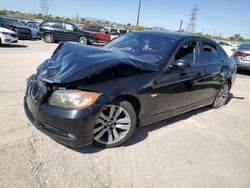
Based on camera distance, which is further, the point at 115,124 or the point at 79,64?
Answer: the point at 115,124

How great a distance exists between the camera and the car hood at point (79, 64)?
2.88 m

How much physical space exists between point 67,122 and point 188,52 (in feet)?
8.53

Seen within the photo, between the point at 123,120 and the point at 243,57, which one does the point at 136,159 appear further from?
the point at 243,57

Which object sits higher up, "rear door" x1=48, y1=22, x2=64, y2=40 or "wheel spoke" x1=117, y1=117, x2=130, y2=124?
"rear door" x1=48, y1=22, x2=64, y2=40

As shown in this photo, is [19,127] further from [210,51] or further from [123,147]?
[210,51]

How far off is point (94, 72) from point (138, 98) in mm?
749

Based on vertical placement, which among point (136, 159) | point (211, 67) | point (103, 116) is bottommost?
point (136, 159)

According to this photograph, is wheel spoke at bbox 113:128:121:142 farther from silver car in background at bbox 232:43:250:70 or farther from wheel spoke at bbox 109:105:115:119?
silver car in background at bbox 232:43:250:70

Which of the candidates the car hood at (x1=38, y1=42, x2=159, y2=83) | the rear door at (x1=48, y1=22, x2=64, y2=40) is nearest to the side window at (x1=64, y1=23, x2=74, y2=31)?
the rear door at (x1=48, y1=22, x2=64, y2=40)

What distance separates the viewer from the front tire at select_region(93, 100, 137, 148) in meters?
3.13

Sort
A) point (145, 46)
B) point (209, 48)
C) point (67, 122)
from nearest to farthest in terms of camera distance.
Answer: point (67, 122) < point (145, 46) < point (209, 48)

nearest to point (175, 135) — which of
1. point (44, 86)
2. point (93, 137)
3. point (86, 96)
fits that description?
point (93, 137)

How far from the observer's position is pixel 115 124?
3.29 metres

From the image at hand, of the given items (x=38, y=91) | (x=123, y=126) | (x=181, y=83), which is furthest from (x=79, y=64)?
(x=181, y=83)
